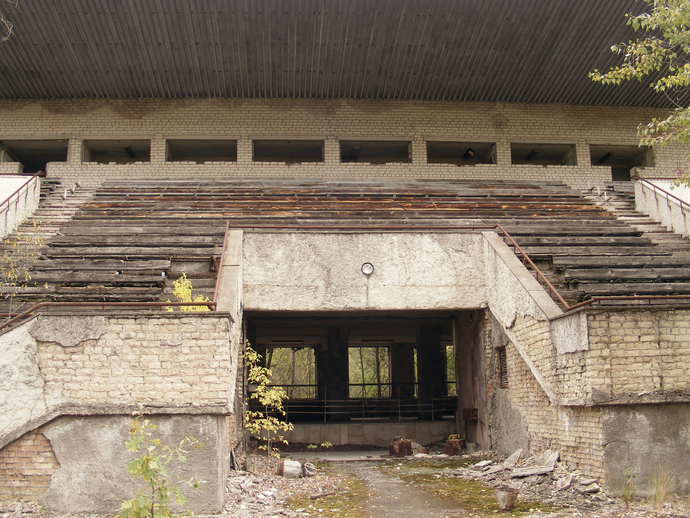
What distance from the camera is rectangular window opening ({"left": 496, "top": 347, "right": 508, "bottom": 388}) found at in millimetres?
9898

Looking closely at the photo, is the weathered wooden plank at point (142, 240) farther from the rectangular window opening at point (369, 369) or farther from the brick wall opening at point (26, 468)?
the rectangular window opening at point (369, 369)

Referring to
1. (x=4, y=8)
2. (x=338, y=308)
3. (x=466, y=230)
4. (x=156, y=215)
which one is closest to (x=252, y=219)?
(x=156, y=215)

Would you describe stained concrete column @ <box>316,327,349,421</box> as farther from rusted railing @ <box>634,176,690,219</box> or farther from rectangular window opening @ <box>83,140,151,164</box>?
rusted railing @ <box>634,176,690,219</box>

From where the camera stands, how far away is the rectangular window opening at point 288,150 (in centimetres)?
1745

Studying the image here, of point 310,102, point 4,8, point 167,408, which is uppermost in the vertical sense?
point 4,8

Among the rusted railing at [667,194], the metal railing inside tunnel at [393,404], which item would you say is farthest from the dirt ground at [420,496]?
the rusted railing at [667,194]

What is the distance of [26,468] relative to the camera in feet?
20.9

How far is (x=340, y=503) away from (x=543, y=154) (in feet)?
48.2

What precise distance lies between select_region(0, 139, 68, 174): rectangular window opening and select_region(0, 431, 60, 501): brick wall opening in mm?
12642

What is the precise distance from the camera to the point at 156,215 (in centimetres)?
1238

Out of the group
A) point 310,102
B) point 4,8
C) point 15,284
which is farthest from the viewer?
point 310,102

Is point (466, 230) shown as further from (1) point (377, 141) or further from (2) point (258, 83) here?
(2) point (258, 83)

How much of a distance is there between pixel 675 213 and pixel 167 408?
1151 cm

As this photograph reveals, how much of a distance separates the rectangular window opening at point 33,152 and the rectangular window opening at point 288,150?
5598 millimetres
